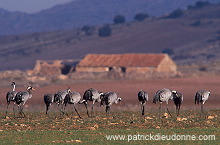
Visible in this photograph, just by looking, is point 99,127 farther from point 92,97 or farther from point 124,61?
point 124,61

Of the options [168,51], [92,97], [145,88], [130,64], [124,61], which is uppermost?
[168,51]

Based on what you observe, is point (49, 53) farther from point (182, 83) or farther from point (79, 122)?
point (79, 122)

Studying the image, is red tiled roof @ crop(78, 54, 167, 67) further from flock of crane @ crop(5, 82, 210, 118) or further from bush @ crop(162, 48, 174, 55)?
bush @ crop(162, 48, 174, 55)

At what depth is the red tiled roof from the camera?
93.4m

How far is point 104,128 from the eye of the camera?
28562mm

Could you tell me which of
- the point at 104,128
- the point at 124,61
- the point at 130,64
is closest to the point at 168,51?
the point at 124,61

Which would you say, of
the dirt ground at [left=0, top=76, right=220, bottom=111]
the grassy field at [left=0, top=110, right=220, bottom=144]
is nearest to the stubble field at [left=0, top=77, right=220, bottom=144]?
the grassy field at [left=0, top=110, right=220, bottom=144]

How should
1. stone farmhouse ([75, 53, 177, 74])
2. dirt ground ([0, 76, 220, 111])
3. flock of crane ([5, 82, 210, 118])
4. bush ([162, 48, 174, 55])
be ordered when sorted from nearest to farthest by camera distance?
flock of crane ([5, 82, 210, 118]), dirt ground ([0, 76, 220, 111]), stone farmhouse ([75, 53, 177, 74]), bush ([162, 48, 174, 55])

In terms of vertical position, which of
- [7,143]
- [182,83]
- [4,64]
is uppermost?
[4,64]

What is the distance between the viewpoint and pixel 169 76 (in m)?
82.4

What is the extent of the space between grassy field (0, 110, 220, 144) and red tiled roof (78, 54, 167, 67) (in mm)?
57294

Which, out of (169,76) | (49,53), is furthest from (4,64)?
(169,76)

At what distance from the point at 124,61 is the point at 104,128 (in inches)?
2685

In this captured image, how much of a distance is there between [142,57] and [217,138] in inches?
2841
